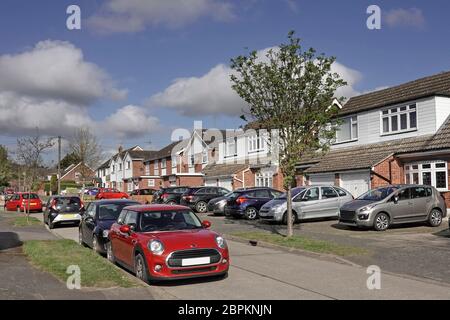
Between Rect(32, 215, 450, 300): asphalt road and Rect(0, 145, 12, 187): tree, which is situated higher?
Rect(0, 145, 12, 187): tree

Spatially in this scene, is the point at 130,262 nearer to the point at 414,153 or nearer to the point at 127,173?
the point at 414,153

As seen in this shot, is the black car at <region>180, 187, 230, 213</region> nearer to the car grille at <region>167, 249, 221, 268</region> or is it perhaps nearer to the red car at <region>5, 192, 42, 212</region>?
the red car at <region>5, 192, 42, 212</region>

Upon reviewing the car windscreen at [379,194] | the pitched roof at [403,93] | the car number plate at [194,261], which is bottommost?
the car number plate at [194,261]

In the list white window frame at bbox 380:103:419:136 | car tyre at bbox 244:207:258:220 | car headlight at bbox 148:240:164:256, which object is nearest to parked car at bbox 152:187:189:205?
car tyre at bbox 244:207:258:220

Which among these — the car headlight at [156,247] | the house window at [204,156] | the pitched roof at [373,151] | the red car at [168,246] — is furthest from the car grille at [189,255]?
the house window at [204,156]

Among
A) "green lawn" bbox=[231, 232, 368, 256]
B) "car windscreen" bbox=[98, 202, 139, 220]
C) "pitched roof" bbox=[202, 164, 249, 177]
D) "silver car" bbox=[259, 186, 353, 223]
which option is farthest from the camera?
"pitched roof" bbox=[202, 164, 249, 177]

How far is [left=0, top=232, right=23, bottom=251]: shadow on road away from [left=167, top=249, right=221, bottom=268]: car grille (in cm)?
762

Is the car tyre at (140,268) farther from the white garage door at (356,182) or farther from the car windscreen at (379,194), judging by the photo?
the white garage door at (356,182)

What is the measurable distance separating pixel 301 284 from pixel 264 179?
93.1 feet

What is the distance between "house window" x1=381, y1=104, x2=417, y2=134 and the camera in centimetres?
2440

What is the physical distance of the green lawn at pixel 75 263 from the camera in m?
8.59

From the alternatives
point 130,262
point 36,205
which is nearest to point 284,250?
point 130,262

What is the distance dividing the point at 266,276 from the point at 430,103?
1677cm

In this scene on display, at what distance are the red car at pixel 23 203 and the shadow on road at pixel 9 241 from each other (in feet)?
Answer: 61.2
